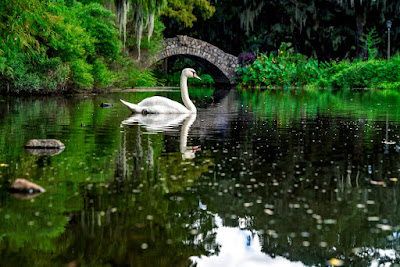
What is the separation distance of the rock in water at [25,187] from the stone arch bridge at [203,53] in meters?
34.1

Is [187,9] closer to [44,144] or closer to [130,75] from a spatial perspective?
[130,75]

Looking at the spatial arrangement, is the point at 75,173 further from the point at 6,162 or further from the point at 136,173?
the point at 6,162

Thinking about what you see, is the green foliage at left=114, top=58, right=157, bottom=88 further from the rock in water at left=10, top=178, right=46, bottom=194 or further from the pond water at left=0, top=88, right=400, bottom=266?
the rock in water at left=10, top=178, right=46, bottom=194

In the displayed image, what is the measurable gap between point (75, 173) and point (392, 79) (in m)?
32.3

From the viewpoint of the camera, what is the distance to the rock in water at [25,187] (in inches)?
250

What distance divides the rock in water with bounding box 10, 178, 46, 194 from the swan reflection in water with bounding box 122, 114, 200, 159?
290 cm

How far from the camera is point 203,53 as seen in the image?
4341 centimetres

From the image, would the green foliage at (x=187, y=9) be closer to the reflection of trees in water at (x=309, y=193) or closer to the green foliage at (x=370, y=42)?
the green foliage at (x=370, y=42)

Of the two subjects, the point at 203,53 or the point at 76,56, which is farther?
the point at 203,53

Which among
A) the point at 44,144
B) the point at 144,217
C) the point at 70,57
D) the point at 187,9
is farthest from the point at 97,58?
the point at 144,217

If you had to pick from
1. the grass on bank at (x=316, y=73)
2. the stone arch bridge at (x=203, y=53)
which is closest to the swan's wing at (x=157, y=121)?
the grass on bank at (x=316, y=73)

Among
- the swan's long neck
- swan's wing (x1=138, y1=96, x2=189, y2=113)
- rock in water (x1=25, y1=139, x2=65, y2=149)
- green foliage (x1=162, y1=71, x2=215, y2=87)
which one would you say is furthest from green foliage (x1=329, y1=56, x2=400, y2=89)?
rock in water (x1=25, y1=139, x2=65, y2=149)

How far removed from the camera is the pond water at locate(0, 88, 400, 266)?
4641mm

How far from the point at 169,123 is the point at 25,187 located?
759 cm
